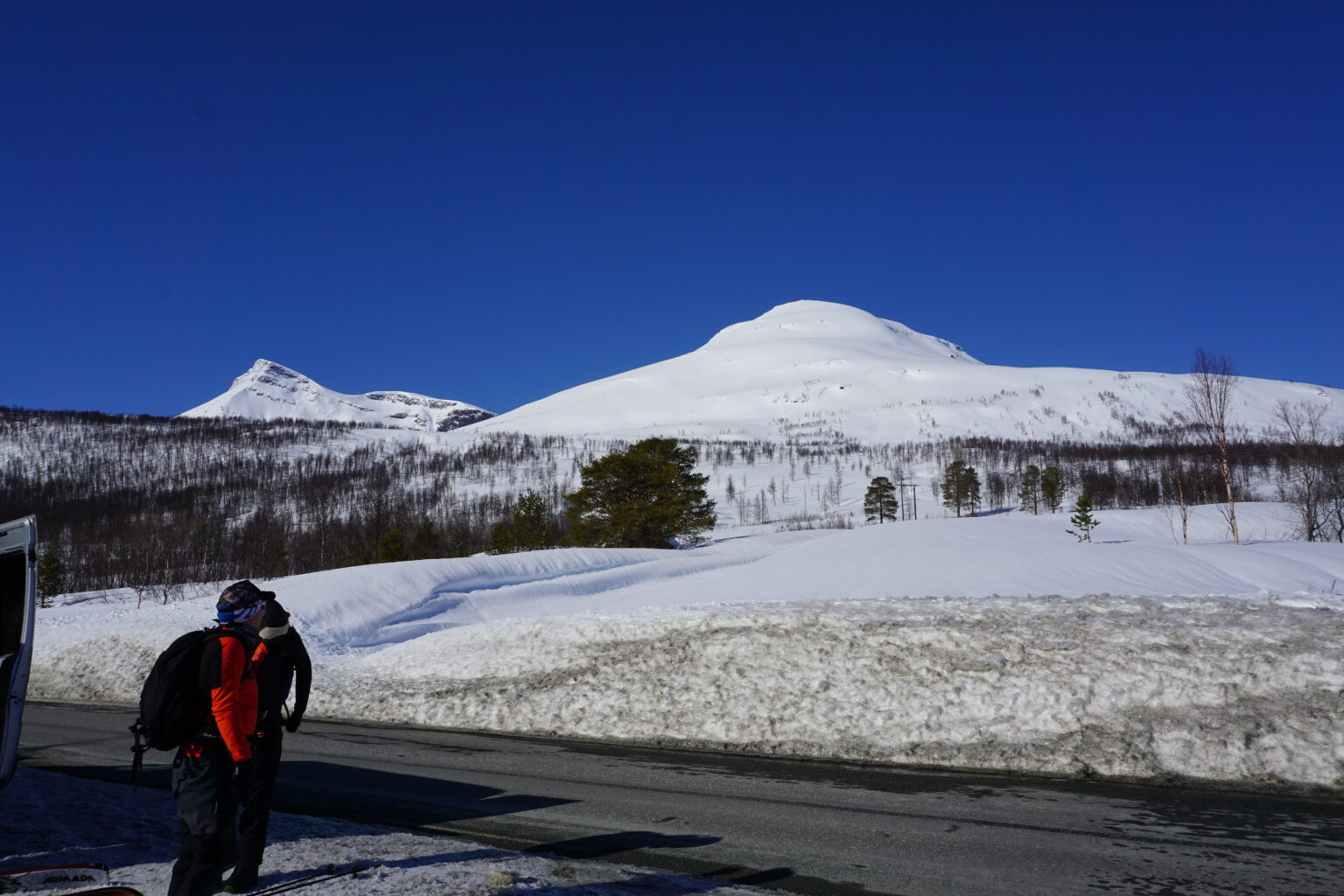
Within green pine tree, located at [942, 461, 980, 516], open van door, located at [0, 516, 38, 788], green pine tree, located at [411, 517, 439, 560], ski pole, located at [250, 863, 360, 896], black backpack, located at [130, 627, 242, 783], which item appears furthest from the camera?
green pine tree, located at [942, 461, 980, 516]

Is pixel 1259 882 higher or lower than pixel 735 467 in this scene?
lower

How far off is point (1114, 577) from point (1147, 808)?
16923mm

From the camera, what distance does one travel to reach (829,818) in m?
7.48

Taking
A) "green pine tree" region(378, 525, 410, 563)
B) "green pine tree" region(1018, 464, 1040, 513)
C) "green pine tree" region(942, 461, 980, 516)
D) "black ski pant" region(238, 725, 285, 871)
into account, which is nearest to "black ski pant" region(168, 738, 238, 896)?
"black ski pant" region(238, 725, 285, 871)

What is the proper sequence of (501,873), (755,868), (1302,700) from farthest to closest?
(1302,700) → (755,868) → (501,873)

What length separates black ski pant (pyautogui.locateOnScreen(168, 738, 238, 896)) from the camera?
4.78 m

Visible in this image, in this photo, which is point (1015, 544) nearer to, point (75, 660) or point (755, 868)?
point (755, 868)

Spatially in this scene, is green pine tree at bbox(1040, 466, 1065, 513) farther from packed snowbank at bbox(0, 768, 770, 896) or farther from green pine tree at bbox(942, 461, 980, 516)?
packed snowbank at bbox(0, 768, 770, 896)

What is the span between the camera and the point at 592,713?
40.0ft

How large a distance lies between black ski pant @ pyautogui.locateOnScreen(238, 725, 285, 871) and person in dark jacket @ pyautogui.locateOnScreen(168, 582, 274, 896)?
52cm

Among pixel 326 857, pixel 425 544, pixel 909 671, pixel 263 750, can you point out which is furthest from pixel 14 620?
pixel 425 544

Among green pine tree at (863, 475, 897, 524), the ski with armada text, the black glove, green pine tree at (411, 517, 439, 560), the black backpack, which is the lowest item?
green pine tree at (411, 517, 439, 560)

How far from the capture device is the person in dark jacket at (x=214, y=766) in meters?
4.79

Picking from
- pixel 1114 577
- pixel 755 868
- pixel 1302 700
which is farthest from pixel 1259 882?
pixel 1114 577
